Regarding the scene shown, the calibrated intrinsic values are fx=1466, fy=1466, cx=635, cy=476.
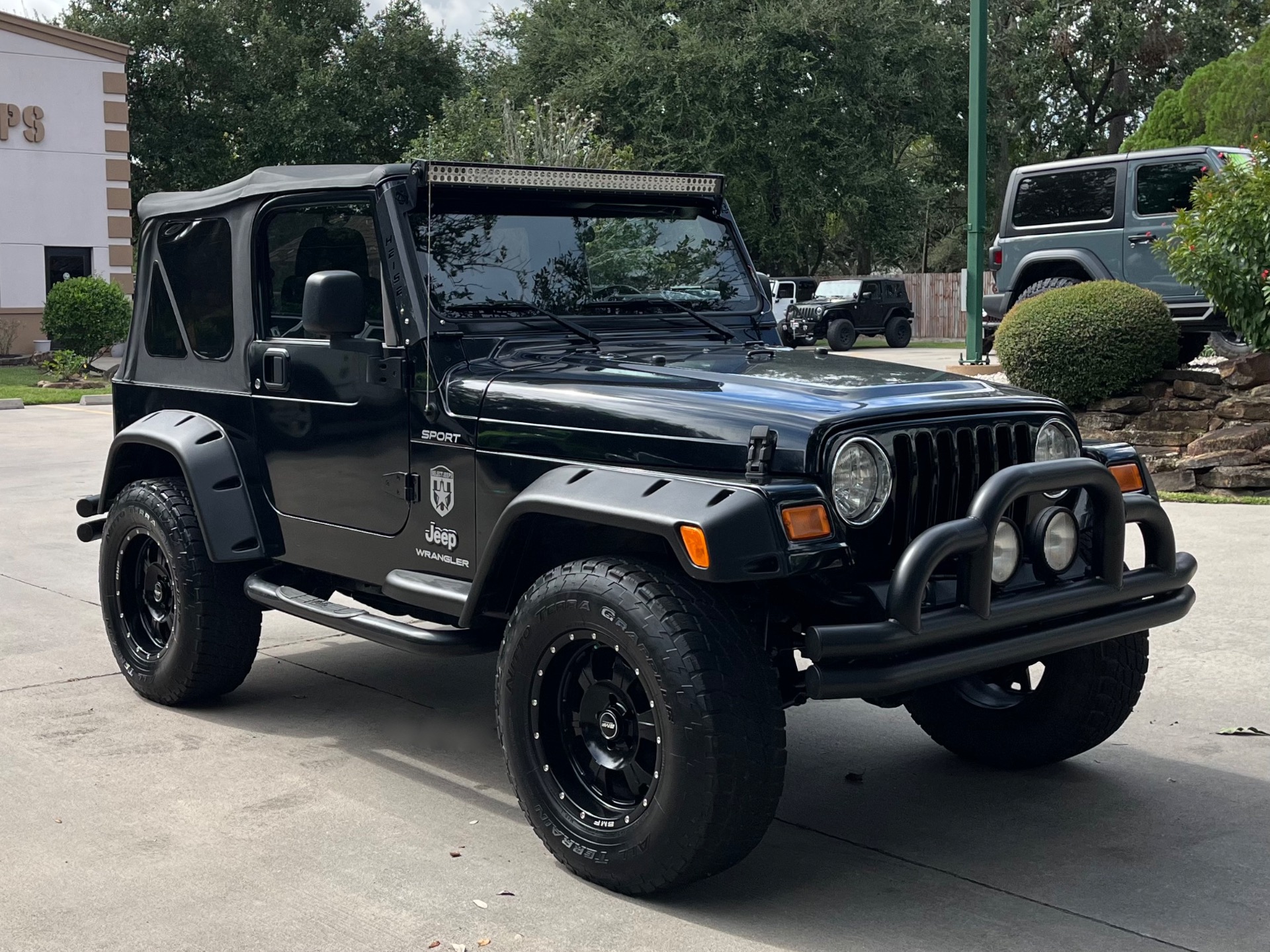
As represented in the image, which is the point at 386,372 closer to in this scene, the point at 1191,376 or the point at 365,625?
the point at 365,625

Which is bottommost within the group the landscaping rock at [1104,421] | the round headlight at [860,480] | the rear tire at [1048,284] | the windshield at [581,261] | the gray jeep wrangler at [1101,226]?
the landscaping rock at [1104,421]

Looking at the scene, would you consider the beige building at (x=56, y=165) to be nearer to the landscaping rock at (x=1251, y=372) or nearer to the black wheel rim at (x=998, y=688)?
the landscaping rock at (x=1251, y=372)

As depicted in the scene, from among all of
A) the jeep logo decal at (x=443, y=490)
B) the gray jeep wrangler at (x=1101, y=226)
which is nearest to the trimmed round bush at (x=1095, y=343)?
the gray jeep wrangler at (x=1101, y=226)

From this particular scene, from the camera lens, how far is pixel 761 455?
3748 millimetres

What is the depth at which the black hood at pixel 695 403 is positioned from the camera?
3.86 metres

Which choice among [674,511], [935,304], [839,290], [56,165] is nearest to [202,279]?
[674,511]

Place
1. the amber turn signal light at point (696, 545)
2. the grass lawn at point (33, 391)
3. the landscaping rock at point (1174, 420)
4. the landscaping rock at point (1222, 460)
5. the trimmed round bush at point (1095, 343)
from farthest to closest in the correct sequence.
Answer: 1. the grass lawn at point (33, 391)
2. the trimmed round bush at point (1095, 343)
3. the landscaping rock at point (1174, 420)
4. the landscaping rock at point (1222, 460)
5. the amber turn signal light at point (696, 545)

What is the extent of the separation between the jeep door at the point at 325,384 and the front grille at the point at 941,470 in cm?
166

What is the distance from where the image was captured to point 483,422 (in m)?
4.45

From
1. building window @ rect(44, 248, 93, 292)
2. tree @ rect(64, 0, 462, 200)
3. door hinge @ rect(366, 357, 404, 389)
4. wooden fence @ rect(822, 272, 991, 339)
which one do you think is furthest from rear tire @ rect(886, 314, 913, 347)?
Result: door hinge @ rect(366, 357, 404, 389)

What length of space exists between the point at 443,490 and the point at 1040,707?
6.79 ft

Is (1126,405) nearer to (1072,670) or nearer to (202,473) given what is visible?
(1072,670)

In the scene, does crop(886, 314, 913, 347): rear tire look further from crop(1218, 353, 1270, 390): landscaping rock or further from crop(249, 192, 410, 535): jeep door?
crop(249, 192, 410, 535): jeep door

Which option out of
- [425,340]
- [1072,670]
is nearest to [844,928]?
[1072,670]
